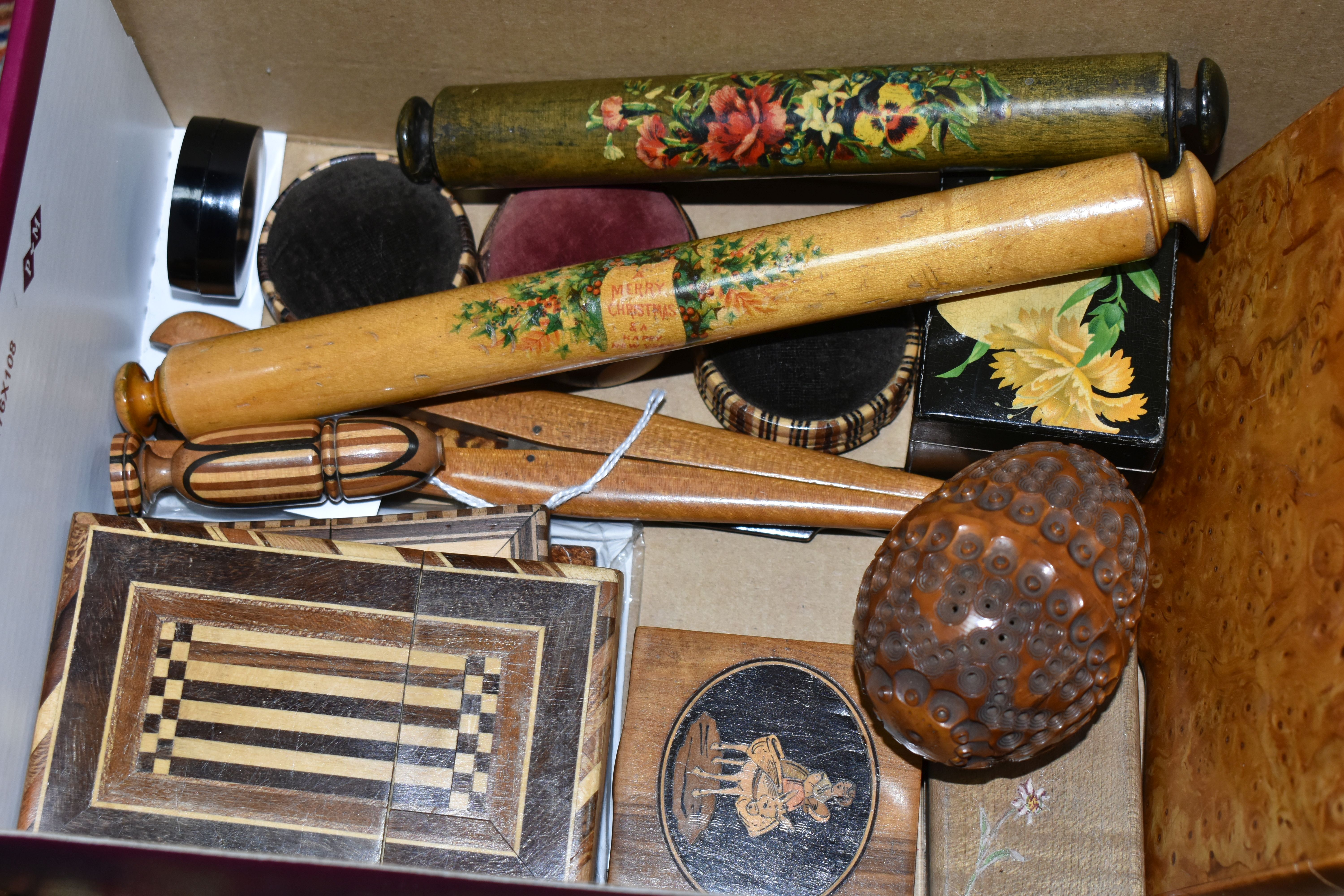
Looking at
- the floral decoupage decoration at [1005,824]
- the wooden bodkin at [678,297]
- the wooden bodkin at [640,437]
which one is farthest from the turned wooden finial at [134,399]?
the floral decoupage decoration at [1005,824]

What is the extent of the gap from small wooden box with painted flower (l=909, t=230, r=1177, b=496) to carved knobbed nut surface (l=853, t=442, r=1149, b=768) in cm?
17

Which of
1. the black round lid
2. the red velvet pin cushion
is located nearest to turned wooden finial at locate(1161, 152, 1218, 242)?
the black round lid

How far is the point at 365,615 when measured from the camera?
3.60 ft

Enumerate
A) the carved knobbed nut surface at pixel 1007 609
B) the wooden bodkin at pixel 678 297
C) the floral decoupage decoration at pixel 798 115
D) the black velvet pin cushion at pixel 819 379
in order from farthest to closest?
the black velvet pin cushion at pixel 819 379, the floral decoupage decoration at pixel 798 115, the wooden bodkin at pixel 678 297, the carved knobbed nut surface at pixel 1007 609

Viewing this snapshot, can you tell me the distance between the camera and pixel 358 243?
53.3 inches

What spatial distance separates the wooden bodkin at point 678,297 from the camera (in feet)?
3.39

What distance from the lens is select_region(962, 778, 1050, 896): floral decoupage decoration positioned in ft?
3.59

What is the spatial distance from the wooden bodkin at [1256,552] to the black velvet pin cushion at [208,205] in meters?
1.12

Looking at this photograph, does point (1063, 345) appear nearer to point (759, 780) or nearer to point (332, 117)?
point (759, 780)

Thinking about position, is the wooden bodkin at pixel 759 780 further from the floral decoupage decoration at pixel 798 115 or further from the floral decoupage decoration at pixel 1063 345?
the floral decoupage decoration at pixel 798 115

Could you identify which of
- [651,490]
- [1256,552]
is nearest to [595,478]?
[651,490]

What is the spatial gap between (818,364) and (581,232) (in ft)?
1.06

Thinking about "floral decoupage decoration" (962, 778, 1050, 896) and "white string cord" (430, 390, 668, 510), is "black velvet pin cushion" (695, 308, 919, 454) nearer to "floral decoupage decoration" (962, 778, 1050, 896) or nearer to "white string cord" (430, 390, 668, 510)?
"white string cord" (430, 390, 668, 510)

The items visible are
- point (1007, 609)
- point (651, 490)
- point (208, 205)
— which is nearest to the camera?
point (1007, 609)
